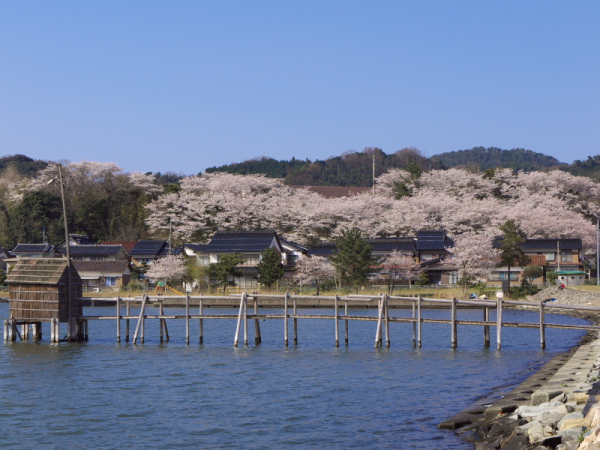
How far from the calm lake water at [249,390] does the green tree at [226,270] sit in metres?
22.7

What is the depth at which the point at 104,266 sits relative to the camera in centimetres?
6125

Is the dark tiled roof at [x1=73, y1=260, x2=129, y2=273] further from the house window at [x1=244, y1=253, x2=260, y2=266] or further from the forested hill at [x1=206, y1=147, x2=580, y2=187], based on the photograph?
the forested hill at [x1=206, y1=147, x2=580, y2=187]

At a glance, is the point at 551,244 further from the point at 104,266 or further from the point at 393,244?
the point at 104,266

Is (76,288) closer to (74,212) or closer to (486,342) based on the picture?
(486,342)

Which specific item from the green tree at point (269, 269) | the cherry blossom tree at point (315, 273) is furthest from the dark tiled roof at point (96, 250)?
the cherry blossom tree at point (315, 273)

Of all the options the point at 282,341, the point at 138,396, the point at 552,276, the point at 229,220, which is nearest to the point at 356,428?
the point at 138,396

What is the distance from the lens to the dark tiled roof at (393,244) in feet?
203

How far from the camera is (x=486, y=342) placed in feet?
89.4

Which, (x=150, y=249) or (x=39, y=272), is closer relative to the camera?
(x=39, y=272)

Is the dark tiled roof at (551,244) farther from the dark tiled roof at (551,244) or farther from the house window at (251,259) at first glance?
the house window at (251,259)

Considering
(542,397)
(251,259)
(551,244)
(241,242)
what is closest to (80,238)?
(241,242)

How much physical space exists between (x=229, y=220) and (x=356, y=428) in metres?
56.8

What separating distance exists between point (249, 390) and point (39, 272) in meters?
12.3

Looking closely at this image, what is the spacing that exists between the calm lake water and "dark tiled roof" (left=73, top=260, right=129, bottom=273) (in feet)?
97.5
